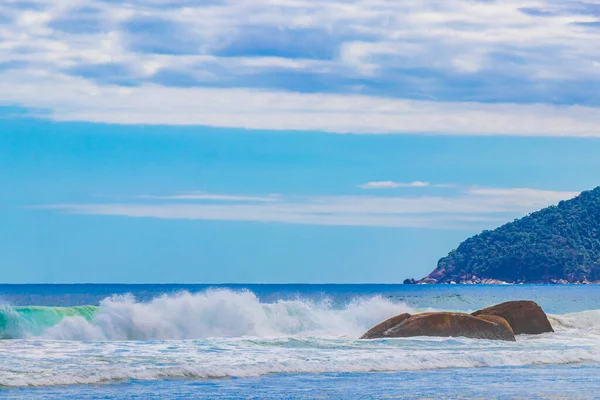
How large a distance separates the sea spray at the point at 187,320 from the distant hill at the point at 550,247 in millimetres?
142656

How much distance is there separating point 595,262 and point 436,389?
170752 mm

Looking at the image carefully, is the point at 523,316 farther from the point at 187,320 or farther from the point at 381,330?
the point at 187,320

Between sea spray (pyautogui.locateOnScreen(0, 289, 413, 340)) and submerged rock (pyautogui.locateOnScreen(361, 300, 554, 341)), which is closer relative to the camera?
submerged rock (pyautogui.locateOnScreen(361, 300, 554, 341))

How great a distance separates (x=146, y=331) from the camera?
36938 mm

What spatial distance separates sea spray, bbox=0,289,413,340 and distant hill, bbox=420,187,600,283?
143m

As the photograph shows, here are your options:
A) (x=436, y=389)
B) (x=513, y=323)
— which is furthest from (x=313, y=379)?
(x=513, y=323)

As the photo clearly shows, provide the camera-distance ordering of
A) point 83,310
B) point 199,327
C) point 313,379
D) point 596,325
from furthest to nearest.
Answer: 1. point 83,310
2. point 596,325
3. point 199,327
4. point 313,379

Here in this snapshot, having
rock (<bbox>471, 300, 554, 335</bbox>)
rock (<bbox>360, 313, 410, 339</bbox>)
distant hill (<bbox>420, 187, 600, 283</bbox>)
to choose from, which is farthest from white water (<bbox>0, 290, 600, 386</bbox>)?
distant hill (<bbox>420, 187, 600, 283</bbox>)

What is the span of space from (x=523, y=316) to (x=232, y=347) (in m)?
12.0

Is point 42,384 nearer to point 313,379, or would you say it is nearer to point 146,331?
point 313,379

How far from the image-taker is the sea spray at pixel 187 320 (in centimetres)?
3675

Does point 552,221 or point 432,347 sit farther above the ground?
point 552,221

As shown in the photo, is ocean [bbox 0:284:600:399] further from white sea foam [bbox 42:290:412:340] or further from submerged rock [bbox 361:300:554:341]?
submerged rock [bbox 361:300:554:341]

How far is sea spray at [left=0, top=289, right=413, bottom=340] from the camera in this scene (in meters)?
36.8
